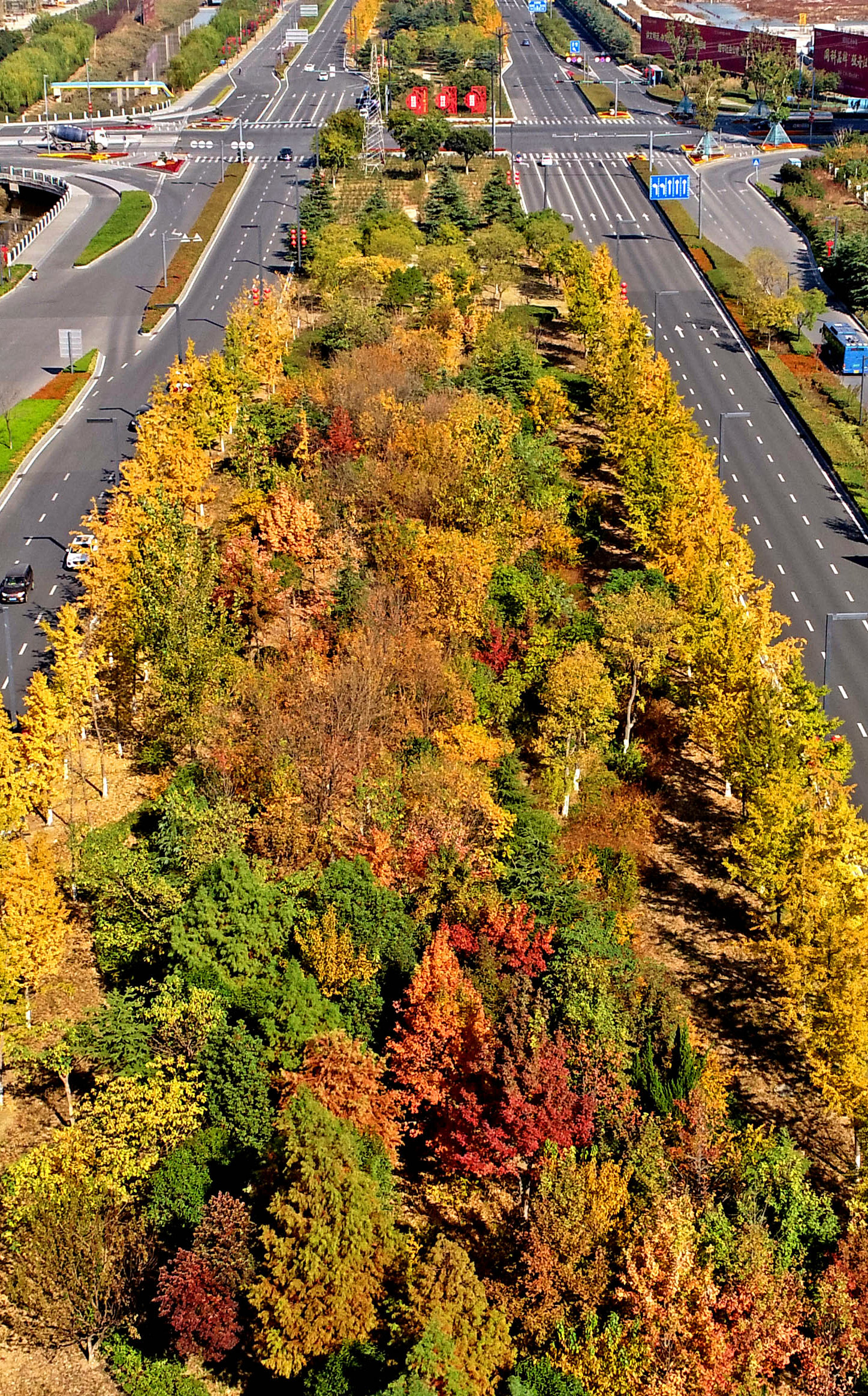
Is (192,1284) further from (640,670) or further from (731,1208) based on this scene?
(640,670)

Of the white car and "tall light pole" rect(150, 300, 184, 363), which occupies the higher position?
"tall light pole" rect(150, 300, 184, 363)

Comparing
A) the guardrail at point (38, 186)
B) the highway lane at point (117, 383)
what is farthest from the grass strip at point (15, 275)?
the guardrail at point (38, 186)

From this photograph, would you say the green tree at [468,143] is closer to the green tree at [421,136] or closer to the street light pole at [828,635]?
the green tree at [421,136]

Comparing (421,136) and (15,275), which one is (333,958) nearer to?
(15,275)

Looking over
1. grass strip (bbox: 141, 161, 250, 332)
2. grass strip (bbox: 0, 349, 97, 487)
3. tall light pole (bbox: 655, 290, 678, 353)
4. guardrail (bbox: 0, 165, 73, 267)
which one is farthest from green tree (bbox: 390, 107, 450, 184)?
grass strip (bbox: 0, 349, 97, 487)

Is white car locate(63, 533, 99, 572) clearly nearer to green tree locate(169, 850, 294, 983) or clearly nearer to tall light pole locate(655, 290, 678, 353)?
green tree locate(169, 850, 294, 983)

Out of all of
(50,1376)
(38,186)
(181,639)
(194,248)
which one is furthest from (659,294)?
(50,1376)
